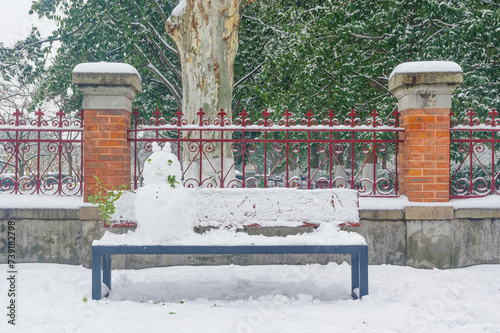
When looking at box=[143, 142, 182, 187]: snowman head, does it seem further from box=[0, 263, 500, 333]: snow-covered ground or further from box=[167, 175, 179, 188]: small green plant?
box=[0, 263, 500, 333]: snow-covered ground

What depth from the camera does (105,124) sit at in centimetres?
537

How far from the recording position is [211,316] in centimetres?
362

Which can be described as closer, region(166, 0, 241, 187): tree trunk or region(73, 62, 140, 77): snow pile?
region(73, 62, 140, 77): snow pile

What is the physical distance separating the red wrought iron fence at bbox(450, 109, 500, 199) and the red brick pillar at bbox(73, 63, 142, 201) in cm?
415

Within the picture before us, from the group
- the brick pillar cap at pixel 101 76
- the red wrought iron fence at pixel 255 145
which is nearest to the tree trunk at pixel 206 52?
the red wrought iron fence at pixel 255 145

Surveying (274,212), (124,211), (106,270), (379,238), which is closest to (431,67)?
(379,238)

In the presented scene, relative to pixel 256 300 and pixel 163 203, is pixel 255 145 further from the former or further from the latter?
pixel 256 300

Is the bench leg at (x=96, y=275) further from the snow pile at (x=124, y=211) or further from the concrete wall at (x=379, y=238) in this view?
the concrete wall at (x=379, y=238)

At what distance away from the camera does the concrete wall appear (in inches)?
213

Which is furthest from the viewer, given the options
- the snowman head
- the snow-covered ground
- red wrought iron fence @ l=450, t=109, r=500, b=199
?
red wrought iron fence @ l=450, t=109, r=500, b=199

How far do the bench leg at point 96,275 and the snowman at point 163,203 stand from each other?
0.45m

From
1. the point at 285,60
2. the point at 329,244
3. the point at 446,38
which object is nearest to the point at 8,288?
the point at 329,244

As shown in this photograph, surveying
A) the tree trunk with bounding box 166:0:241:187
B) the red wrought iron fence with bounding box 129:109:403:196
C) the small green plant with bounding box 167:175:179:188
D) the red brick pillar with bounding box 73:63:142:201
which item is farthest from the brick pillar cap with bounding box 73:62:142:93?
the tree trunk with bounding box 166:0:241:187

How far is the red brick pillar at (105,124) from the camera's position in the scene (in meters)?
5.32
